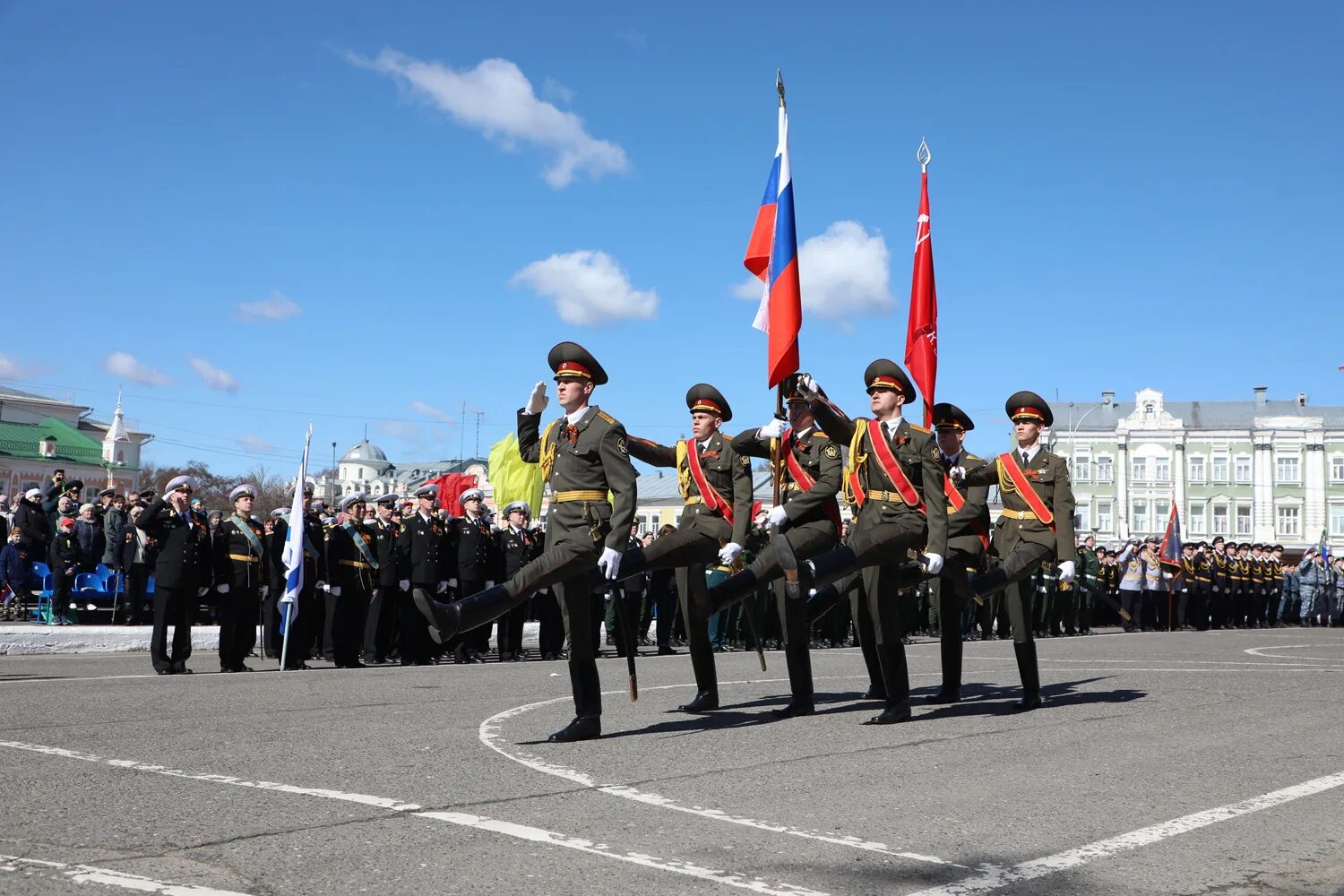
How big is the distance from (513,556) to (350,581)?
310 centimetres

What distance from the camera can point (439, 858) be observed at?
15.6 feet

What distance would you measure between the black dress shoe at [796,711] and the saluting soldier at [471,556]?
8.39 m

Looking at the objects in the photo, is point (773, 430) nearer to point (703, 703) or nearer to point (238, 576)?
point (703, 703)

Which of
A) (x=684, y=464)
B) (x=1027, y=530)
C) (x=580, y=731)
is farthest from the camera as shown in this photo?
(x=1027, y=530)

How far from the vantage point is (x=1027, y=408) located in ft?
34.9

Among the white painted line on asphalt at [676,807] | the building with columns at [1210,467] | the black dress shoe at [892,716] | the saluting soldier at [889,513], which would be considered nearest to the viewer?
the white painted line on asphalt at [676,807]

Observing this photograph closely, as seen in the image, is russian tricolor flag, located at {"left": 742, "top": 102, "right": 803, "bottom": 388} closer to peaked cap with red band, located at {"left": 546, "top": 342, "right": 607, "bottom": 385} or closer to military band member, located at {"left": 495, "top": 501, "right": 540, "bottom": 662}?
peaked cap with red band, located at {"left": 546, "top": 342, "right": 607, "bottom": 385}

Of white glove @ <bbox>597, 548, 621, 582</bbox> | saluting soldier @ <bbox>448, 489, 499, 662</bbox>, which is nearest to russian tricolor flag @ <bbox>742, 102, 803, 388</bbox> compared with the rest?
white glove @ <bbox>597, 548, 621, 582</bbox>

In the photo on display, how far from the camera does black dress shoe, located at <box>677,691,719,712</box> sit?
9.81 metres

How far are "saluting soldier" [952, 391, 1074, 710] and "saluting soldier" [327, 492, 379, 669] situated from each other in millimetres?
8163

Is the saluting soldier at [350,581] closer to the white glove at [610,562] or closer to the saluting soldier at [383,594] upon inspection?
the saluting soldier at [383,594]

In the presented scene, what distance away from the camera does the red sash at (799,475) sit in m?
9.67

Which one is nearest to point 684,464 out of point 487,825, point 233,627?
point 487,825

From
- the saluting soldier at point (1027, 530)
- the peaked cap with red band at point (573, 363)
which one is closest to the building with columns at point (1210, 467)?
the saluting soldier at point (1027, 530)
